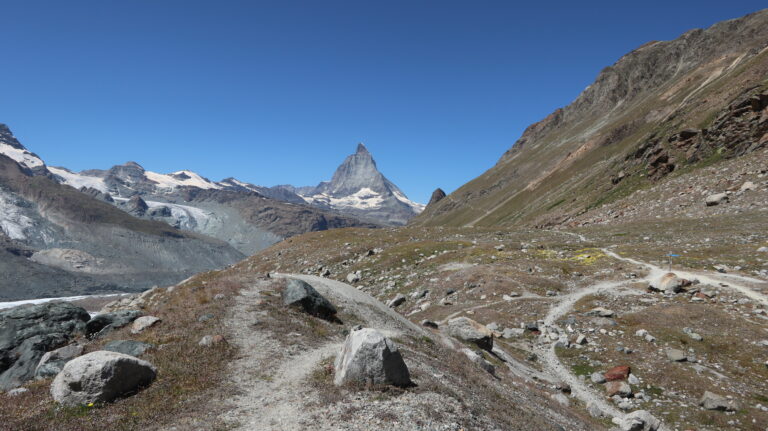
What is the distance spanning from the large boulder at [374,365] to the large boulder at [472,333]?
13.3 metres

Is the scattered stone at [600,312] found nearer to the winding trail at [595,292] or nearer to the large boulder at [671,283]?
the winding trail at [595,292]

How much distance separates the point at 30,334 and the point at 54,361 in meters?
4.84

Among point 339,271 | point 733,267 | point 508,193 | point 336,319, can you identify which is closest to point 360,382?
point 336,319

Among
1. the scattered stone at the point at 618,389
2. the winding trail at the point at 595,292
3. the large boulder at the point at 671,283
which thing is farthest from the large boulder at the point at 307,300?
the large boulder at the point at 671,283

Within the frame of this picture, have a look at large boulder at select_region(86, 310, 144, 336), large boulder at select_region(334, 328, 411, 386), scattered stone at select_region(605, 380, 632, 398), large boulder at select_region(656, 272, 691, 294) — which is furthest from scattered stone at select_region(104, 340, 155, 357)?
large boulder at select_region(656, 272, 691, 294)

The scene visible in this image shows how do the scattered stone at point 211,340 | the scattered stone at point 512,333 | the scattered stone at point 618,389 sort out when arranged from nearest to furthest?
the scattered stone at point 211,340, the scattered stone at point 618,389, the scattered stone at point 512,333

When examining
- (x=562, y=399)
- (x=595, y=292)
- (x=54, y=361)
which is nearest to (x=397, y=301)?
(x=595, y=292)

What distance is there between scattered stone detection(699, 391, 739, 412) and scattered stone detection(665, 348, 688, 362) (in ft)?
13.2

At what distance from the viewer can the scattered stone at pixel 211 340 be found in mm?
17781

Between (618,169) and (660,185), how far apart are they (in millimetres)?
30045

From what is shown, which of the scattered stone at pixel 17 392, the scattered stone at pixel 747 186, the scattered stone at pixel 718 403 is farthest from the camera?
the scattered stone at pixel 747 186

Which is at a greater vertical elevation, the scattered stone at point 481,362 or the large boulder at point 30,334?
the large boulder at point 30,334

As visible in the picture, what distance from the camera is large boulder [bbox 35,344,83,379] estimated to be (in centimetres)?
1579

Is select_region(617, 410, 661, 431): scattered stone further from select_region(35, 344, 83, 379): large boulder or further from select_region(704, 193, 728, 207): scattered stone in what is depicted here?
select_region(704, 193, 728, 207): scattered stone
